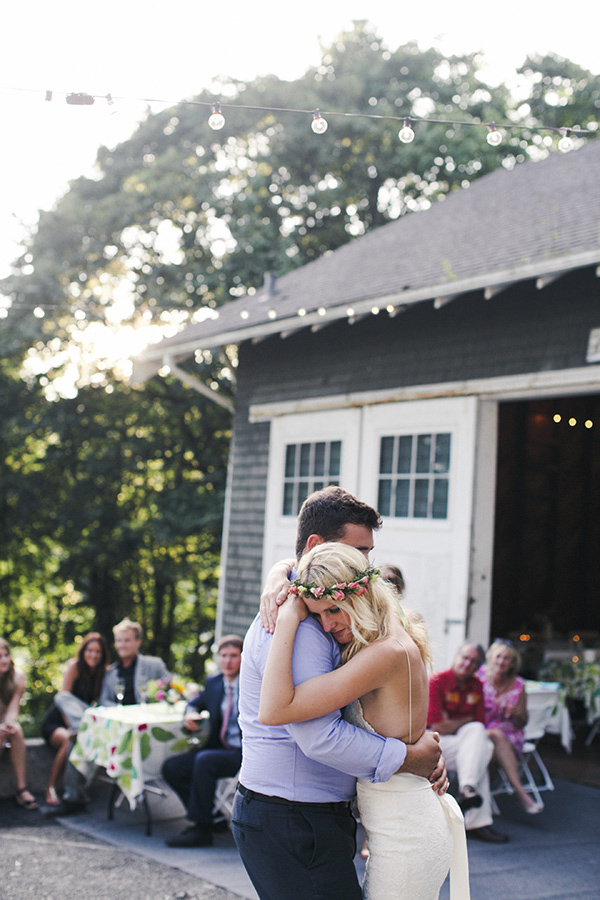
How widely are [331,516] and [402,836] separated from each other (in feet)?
2.66

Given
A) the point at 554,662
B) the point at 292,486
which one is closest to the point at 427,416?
the point at 292,486

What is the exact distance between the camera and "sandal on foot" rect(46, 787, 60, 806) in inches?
235

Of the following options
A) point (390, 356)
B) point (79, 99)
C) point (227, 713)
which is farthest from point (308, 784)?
point (390, 356)

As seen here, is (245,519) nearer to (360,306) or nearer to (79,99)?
(360,306)

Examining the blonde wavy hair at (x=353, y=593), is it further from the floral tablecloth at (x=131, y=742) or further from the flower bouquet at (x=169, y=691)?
the flower bouquet at (x=169, y=691)

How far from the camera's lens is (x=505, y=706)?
227 inches

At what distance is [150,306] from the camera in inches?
604

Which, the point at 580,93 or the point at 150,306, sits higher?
the point at 580,93

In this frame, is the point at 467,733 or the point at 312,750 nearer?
the point at 312,750

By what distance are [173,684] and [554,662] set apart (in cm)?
366

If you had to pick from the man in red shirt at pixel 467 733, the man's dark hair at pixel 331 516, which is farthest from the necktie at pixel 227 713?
the man's dark hair at pixel 331 516

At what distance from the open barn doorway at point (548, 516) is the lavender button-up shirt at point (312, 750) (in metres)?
8.31

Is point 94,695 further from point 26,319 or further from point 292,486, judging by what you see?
point 26,319

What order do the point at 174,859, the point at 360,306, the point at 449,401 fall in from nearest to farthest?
1. the point at 174,859
2. the point at 449,401
3. the point at 360,306
